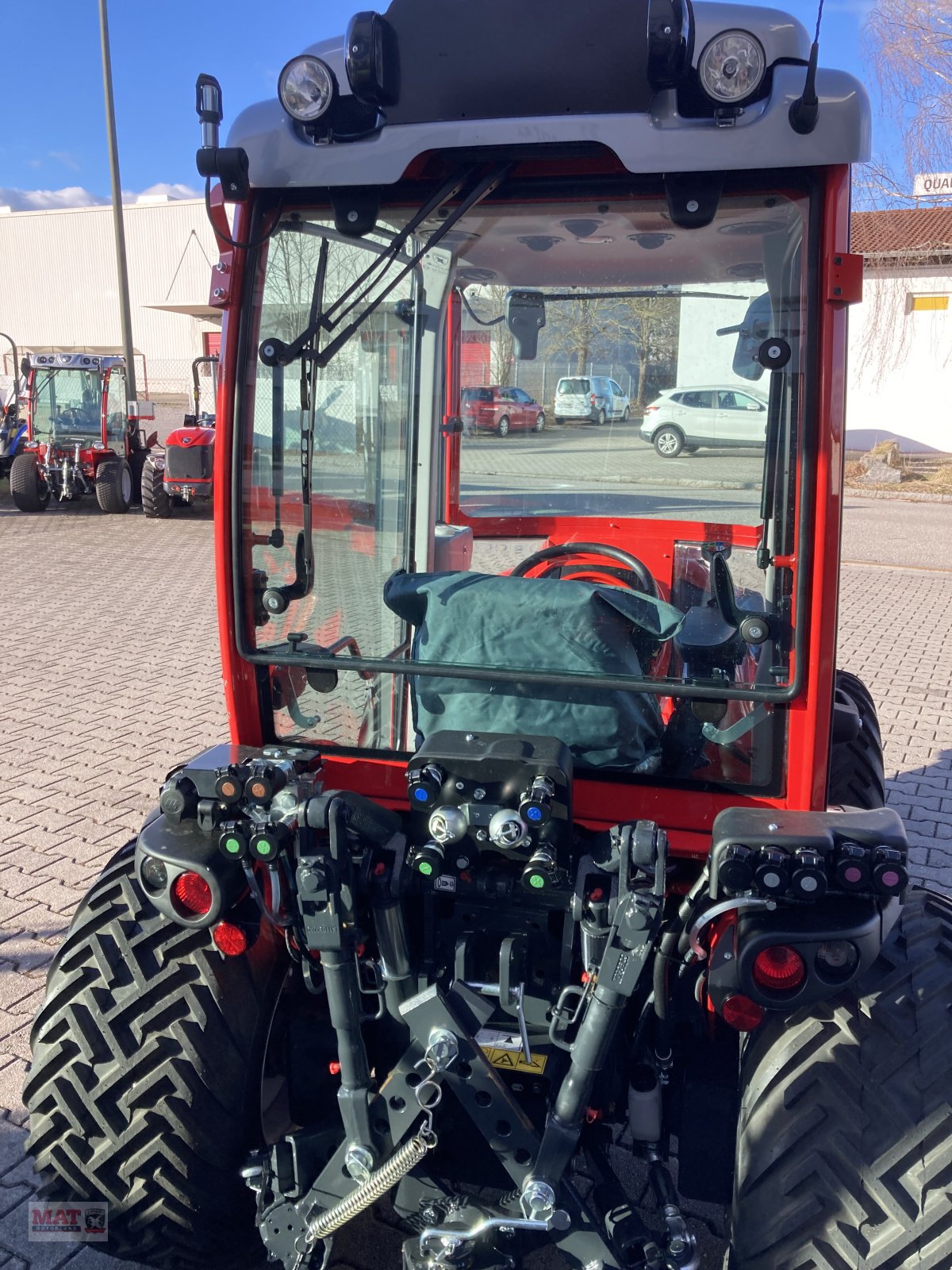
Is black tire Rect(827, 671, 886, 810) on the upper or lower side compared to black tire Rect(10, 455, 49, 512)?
lower

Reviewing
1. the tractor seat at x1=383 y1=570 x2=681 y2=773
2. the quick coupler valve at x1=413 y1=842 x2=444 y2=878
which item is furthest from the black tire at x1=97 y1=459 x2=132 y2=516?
the quick coupler valve at x1=413 y1=842 x2=444 y2=878

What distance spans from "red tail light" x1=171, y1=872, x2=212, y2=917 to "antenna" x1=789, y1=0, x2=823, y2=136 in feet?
6.07

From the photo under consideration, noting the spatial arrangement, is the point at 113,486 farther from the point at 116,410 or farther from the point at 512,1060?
the point at 512,1060

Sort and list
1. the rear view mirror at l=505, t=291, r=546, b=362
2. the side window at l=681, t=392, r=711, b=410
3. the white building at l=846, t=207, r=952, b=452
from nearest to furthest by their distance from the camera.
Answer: the side window at l=681, t=392, r=711, b=410 < the rear view mirror at l=505, t=291, r=546, b=362 < the white building at l=846, t=207, r=952, b=452

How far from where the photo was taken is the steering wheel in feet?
9.78

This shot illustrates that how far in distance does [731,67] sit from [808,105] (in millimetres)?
151

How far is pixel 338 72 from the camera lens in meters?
2.12

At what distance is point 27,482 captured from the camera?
16.7 m

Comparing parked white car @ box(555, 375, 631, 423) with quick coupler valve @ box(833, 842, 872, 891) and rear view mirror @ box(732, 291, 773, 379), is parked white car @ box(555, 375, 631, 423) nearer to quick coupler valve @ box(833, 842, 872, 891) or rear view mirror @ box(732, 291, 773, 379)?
rear view mirror @ box(732, 291, 773, 379)

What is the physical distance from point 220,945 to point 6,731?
4.66 meters

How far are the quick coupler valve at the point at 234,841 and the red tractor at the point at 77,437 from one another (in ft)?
51.5

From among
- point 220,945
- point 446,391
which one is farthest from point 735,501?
point 220,945

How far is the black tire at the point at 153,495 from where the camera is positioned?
1630cm

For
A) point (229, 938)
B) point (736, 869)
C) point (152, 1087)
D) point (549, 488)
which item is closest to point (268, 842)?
point (229, 938)
